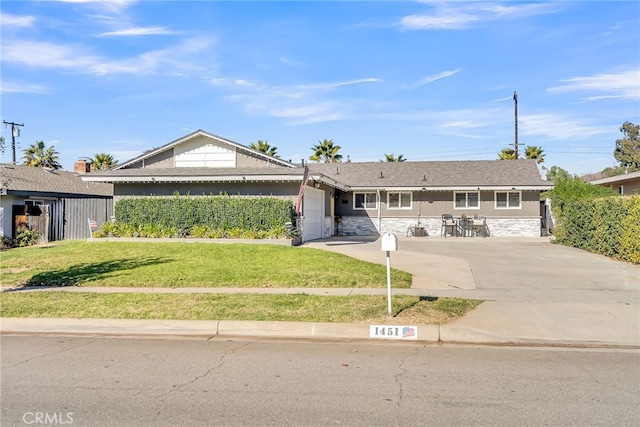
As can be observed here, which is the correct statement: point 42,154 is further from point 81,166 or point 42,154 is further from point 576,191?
point 576,191

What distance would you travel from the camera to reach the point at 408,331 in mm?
8070

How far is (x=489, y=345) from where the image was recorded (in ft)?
25.5

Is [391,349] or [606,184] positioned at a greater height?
[606,184]

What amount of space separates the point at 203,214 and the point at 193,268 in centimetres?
798

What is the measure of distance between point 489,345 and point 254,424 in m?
4.47

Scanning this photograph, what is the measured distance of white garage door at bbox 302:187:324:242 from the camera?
912 inches

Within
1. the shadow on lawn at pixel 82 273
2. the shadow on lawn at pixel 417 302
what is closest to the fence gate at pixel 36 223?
the shadow on lawn at pixel 82 273

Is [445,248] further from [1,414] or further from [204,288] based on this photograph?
[1,414]

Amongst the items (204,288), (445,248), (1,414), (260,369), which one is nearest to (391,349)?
(260,369)

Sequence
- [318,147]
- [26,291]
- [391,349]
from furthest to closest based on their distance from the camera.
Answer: [318,147] < [26,291] < [391,349]

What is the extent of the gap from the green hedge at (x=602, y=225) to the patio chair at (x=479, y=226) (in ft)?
16.8

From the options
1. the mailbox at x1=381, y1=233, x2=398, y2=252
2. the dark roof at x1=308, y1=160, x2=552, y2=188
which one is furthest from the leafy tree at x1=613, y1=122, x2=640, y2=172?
the mailbox at x1=381, y1=233, x2=398, y2=252

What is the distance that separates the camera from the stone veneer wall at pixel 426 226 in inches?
1153

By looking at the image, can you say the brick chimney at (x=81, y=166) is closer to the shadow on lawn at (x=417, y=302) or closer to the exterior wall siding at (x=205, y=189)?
the exterior wall siding at (x=205, y=189)
